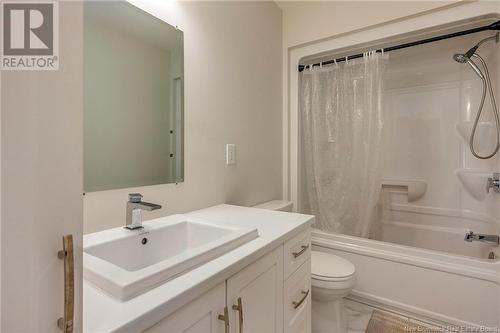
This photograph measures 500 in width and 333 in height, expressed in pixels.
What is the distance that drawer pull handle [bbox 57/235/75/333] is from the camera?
1.20 feet

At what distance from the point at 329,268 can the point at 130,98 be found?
1394 mm

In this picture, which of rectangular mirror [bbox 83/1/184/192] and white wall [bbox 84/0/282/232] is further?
A: white wall [bbox 84/0/282/232]

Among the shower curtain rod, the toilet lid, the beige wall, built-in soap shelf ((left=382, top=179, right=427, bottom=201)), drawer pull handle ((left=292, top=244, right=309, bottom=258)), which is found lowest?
the toilet lid

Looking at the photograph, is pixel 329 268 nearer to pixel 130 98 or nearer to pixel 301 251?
pixel 301 251

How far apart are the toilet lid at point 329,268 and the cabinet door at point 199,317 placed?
0.89 m

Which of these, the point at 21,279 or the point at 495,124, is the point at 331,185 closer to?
the point at 495,124

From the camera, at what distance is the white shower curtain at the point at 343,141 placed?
1.96 meters

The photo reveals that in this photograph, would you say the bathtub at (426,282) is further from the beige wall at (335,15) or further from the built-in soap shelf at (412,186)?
the beige wall at (335,15)

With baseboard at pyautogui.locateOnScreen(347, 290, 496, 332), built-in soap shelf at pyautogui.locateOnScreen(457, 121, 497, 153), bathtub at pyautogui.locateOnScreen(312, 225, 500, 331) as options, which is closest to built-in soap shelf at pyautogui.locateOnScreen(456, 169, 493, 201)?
built-in soap shelf at pyautogui.locateOnScreen(457, 121, 497, 153)

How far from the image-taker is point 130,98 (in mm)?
1121

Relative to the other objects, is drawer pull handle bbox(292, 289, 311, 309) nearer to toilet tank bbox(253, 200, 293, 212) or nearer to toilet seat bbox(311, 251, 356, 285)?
toilet seat bbox(311, 251, 356, 285)

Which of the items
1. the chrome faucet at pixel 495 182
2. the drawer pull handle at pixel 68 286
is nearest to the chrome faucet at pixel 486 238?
the chrome faucet at pixel 495 182

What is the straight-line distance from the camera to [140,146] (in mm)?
1169

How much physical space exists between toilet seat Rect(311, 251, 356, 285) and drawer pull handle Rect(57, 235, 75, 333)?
4.29 ft
